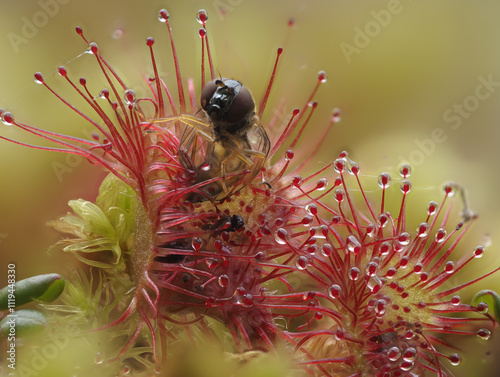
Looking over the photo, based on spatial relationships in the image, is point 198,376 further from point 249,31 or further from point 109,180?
point 249,31

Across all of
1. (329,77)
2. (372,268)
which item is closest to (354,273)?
(372,268)

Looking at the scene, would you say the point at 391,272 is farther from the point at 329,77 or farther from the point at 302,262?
the point at 329,77

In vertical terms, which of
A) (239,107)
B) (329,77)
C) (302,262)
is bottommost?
(302,262)

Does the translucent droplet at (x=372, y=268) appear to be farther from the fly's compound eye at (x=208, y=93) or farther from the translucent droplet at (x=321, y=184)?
the fly's compound eye at (x=208, y=93)

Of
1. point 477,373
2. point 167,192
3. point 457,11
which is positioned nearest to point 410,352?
point 477,373

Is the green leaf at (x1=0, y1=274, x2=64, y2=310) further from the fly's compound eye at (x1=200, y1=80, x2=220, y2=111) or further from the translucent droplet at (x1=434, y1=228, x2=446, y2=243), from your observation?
the translucent droplet at (x1=434, y1=228, x2=446, y2=243)

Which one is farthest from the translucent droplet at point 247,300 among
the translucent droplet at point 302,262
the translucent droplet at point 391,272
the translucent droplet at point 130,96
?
the translucent droplet at point 130,96

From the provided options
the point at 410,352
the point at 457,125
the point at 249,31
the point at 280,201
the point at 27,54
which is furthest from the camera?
the point at 457,125

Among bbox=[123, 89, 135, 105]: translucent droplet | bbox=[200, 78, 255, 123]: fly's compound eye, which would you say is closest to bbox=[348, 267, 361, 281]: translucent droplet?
bbox=[200, 78, 255, 123]: fly's compound eye
